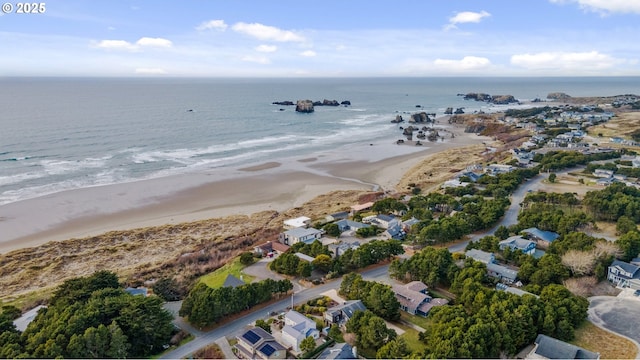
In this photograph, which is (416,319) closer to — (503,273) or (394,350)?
(394,350)

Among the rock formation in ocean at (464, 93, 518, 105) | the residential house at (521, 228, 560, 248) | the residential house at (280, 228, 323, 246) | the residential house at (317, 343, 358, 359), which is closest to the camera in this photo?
the residential house at (317, 343, 358, 359)

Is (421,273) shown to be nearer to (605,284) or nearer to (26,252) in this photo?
(605,284)

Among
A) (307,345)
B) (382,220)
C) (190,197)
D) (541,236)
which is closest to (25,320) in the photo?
(307,345)

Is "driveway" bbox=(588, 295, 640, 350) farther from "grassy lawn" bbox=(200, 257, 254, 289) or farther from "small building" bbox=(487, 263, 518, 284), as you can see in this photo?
"grassy lawn" bbox=(200, 257, 254, 289)

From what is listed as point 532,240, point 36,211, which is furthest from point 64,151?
point 532,240

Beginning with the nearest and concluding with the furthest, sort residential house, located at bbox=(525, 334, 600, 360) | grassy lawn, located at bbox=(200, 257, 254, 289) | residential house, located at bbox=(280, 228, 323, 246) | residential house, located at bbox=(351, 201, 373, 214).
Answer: residential house, located at bbox=(525, 334, 600, 360) < grassy lawn, located at bbox=(200, 257, 254, 289) < residential house, located at bbox=(280, 228, 323, 246) < residential house, located at bbox=(351, 201, 373, 214)

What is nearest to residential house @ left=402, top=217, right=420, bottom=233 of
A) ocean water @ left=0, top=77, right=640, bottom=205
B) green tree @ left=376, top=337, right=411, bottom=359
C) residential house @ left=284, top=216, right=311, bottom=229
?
residential house @ left=284, top=216, right=311, bottom=229

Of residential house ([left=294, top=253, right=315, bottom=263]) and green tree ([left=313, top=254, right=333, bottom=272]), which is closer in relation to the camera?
green tree ([left=313, top=254, right=333, bottom=272])
